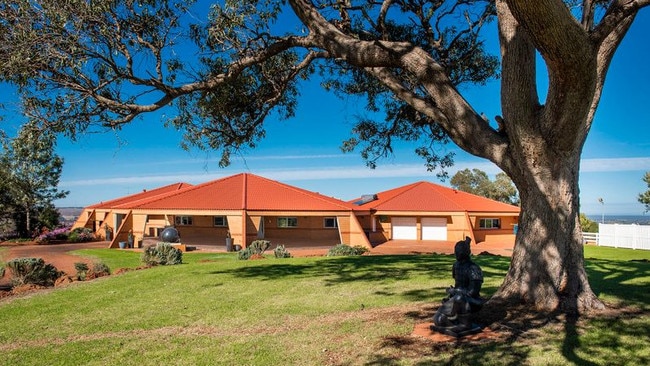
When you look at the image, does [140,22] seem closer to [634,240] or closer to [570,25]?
[570,25]

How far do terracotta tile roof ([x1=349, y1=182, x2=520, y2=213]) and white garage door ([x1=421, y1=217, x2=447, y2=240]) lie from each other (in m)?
1.09

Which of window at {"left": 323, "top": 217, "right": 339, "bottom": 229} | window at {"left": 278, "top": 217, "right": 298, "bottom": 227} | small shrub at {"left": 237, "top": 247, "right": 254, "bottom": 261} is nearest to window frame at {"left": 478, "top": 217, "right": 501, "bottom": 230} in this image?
window at {"left": 323, "top": 217, "right": 339, "bottom": 229}

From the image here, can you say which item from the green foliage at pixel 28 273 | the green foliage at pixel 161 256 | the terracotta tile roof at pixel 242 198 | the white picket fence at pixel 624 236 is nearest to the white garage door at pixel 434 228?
the terracotta tile roof at pixel 242 198

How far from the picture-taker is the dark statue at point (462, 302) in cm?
633

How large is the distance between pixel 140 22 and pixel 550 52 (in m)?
8.85

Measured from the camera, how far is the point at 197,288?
465 inches

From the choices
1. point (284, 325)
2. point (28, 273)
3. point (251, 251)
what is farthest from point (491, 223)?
point (284, 325)

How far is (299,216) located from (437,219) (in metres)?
11.9

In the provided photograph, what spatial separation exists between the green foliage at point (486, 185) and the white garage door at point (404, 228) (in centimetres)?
3312

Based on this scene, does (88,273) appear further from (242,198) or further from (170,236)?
(242,198)

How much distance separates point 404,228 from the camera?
38281mm

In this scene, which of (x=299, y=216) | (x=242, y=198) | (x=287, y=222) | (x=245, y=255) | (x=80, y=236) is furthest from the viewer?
(x=80, y=236)

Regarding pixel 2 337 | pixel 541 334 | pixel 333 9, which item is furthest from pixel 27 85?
pixel 541 334

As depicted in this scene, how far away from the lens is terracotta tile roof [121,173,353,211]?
31234mm
